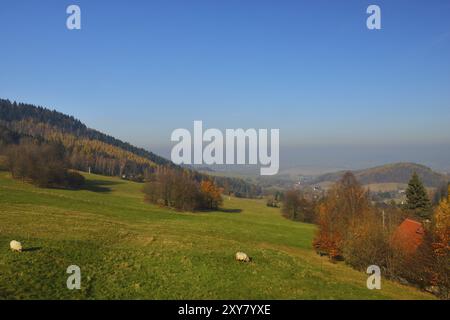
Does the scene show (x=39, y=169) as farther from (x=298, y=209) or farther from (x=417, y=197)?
(x=417, y=197)

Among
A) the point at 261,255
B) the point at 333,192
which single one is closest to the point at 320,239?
the point at 333,192

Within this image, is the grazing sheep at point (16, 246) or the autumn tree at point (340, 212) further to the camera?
the autumn tree at point (340, 212)

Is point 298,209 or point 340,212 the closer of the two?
point 340,212

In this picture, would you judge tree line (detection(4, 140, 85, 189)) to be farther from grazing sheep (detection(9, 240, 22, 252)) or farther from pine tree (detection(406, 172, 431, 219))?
pine tree (detection(406, 172, 431, 219))

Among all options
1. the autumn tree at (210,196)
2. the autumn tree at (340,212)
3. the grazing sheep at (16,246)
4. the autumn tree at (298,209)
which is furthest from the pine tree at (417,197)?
the grazing sheep at (16,246)

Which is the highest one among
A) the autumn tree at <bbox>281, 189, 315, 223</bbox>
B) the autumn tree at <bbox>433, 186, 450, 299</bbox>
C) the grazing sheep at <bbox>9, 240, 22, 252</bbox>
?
the grazing sheep at <bbox>9, 240, 22, 252</bbox>

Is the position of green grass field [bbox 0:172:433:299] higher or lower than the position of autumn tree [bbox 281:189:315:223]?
higher

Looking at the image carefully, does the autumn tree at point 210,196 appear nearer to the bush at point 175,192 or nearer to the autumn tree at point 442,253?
the bush at point 175,192

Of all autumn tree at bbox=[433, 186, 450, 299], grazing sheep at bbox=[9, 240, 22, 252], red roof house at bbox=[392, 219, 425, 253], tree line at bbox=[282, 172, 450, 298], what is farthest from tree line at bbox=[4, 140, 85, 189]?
autumn tree at bbox=[433, 186, 450, 299]

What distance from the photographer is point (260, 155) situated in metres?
33.7

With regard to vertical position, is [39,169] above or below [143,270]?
above

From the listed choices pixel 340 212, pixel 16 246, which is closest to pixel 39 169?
pixel 16 246

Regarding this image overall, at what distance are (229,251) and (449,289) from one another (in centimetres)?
1974

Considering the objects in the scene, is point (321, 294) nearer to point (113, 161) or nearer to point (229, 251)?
point (229, 251)
